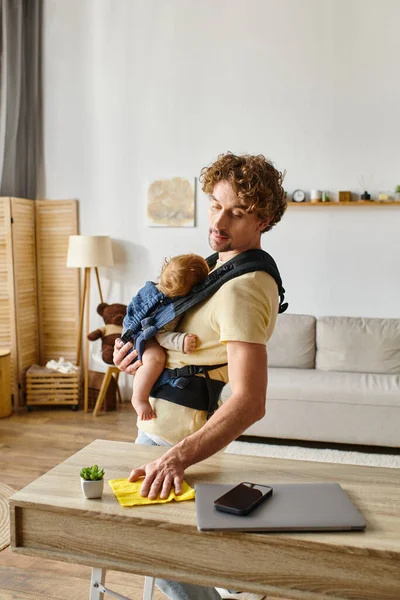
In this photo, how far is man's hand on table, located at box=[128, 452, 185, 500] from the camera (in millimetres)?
1280

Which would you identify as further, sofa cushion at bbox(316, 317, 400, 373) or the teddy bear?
the teddy bear

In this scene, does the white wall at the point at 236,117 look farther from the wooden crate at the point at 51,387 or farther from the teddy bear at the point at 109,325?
the wooden crate at the point at 51,387

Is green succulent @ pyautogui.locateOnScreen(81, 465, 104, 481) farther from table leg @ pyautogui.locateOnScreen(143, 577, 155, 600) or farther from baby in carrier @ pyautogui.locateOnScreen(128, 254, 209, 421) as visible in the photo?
table leg @ pyautogui.locateOnScreen(143, 577, 155, 600)

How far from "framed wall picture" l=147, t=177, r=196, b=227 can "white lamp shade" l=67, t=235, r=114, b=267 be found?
0.47 meters

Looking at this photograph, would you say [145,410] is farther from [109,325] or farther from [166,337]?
[109,325]

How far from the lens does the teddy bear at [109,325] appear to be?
4.49 metres

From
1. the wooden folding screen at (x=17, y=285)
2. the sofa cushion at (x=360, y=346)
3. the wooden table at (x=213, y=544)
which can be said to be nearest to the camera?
the wooden table at (x=213, y=544)

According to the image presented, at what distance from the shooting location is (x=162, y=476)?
4.29 ft

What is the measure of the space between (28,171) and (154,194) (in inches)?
44.1

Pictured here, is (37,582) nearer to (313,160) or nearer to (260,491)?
(260,491)

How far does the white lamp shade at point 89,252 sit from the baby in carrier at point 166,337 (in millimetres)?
3068

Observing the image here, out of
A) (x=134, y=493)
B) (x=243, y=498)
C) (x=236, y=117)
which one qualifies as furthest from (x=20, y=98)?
(x=243, y=498)

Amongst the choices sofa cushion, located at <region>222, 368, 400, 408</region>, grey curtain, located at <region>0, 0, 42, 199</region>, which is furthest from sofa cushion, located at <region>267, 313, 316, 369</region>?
grey curtain, located at <region>0, 0, 42, 199</region>

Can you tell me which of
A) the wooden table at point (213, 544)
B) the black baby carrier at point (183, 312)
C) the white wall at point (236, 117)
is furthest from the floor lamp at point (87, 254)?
the wooden table at point (213, 544)
